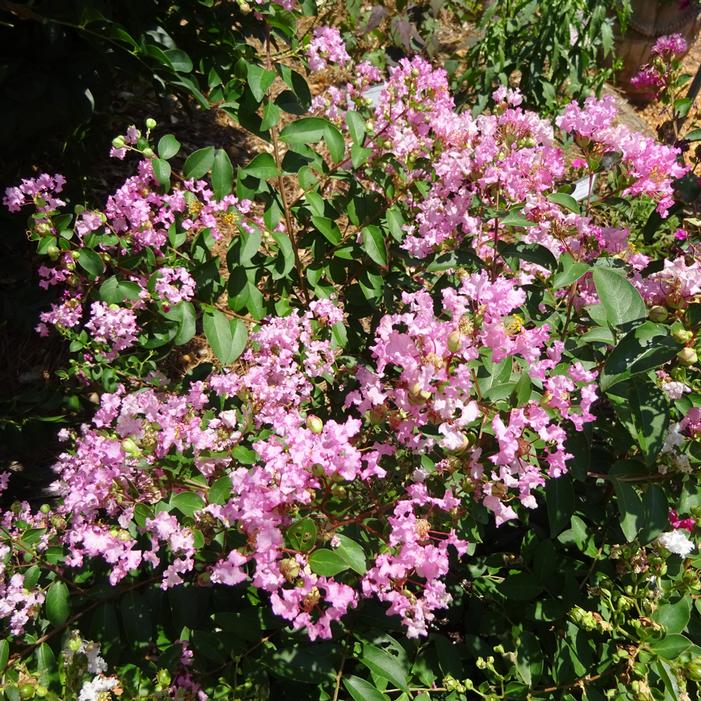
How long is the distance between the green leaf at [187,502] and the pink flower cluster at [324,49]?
3.65 feet

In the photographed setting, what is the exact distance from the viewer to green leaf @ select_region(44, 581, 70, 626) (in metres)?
1.25

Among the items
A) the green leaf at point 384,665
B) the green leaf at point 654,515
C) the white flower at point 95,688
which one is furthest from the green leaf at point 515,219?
the white flower at point 95,688

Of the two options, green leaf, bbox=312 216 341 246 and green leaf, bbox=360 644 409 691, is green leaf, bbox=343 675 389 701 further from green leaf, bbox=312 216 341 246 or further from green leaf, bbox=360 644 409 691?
green leaf, bbox=312 216 341 246

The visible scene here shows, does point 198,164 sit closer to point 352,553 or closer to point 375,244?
point 375,244

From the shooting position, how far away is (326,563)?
0.95 m

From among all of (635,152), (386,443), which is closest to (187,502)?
(386,443)

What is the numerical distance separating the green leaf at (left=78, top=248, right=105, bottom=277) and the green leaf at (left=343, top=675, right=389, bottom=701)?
3.32 ft

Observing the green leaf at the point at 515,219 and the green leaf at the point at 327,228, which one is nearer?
the green leaf at the point at 515,219

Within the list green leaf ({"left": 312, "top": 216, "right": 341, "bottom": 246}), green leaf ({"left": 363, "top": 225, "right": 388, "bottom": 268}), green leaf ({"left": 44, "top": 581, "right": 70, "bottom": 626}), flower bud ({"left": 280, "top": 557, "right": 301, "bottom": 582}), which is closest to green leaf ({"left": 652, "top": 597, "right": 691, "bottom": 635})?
flower bud ({"left": 280, "top": 557, "right": 301, "bottom": 582})

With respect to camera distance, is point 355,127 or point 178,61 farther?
point 178,61

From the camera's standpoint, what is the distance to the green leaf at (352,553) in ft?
3.20

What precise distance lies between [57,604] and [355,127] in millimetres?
1224

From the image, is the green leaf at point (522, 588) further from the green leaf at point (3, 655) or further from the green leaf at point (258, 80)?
the green leaf at point (258, 80)

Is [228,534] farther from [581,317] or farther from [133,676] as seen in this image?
[581,317]
